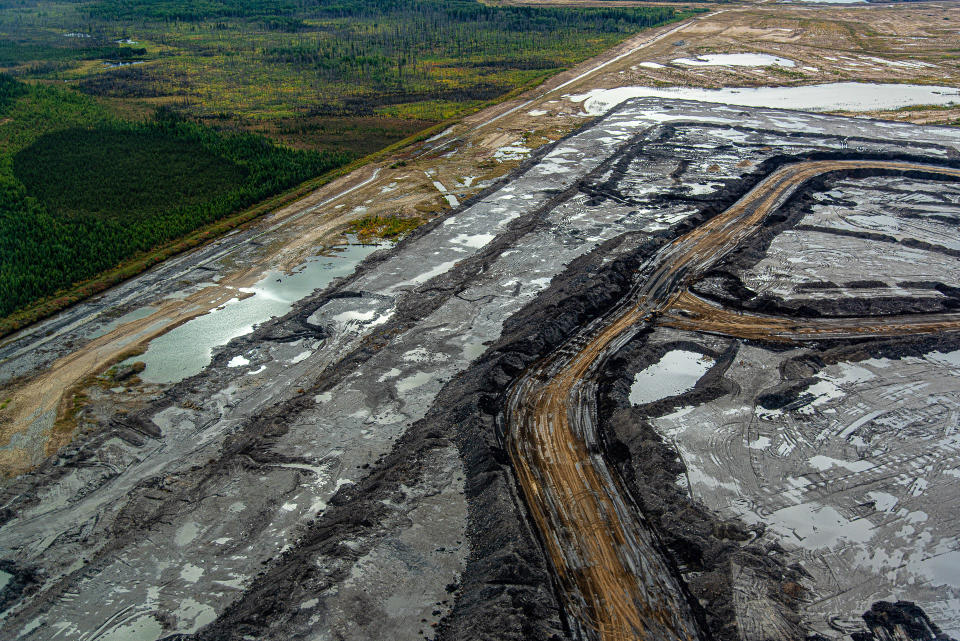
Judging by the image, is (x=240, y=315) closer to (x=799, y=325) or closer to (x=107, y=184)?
(x=107, y=184)

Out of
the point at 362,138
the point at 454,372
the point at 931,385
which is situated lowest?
the point at 931,385

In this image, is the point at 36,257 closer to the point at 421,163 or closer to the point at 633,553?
the point at 421,163

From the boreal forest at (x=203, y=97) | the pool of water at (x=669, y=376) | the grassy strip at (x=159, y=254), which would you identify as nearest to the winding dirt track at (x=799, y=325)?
the pool of water at (x=669, y=376)

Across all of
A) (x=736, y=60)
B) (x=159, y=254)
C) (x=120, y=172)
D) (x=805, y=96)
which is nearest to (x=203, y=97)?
(x=120, y=172)

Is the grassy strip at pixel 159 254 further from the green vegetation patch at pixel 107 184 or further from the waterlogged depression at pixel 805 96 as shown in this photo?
the waterlogged depression at pixel 805 96

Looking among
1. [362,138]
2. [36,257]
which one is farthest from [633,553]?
[362,138]
